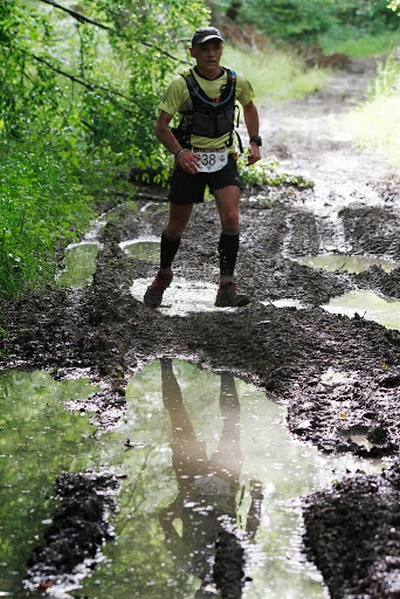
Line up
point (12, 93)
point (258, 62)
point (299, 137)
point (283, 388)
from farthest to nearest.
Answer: point (258, 62) → point (299, 137) → point (12, 93) → point (283, 388)

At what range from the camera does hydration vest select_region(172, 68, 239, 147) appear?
20.5ft

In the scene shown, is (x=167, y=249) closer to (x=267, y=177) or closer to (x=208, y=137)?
(x=208, y=137)

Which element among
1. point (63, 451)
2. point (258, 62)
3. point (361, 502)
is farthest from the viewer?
point (258, 62)

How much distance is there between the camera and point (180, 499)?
13.1 feet

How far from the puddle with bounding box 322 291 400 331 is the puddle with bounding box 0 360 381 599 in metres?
1.64

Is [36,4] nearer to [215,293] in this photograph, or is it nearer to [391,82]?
[391,82]

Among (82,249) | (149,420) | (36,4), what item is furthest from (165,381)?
(36,4)

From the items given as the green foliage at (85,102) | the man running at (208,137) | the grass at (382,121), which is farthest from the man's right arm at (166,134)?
the grass at (382,121)

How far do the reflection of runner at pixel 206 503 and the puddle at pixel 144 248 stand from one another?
12.5ft

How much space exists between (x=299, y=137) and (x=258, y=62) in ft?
40.8

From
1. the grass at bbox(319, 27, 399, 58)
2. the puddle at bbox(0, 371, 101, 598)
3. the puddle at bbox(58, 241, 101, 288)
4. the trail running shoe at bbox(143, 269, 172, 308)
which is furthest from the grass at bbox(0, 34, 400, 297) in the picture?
the grass at bbox(319, 27, 399, 58)

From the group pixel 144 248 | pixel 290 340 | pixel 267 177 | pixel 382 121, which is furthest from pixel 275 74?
pixel 290 340

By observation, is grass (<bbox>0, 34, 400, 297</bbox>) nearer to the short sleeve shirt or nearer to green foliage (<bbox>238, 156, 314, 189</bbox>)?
green foliage (<bbox>238, 156, 314, 189</bbox>)

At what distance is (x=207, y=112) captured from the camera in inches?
248
